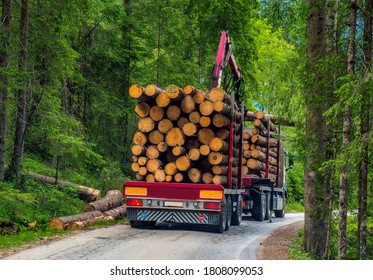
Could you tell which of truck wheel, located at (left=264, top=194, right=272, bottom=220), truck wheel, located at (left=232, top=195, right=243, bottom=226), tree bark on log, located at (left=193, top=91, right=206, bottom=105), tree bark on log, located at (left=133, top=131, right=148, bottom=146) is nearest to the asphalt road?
truck wheel, located at (left=232, top=195, right=243, bottom=226)

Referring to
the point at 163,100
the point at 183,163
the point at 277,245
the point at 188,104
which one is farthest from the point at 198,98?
the point at 277,245

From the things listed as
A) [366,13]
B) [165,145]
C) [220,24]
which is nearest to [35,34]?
[165,145]

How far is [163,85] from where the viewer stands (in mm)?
28078

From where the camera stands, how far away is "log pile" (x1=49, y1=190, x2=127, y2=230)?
594 inches

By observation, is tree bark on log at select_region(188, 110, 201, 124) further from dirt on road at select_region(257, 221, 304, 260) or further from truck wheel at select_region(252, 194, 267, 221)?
truck wheel at select_region(252, 194, 267, 221)

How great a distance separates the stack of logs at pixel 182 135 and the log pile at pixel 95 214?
186cm

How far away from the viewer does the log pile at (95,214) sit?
1509cm

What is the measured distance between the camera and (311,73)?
41.3ft

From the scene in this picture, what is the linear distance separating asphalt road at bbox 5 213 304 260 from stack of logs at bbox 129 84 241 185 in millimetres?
1576

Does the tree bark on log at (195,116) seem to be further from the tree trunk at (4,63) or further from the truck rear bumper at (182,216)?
the tree trunk at (4,63)

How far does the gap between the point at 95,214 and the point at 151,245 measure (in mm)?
4928
